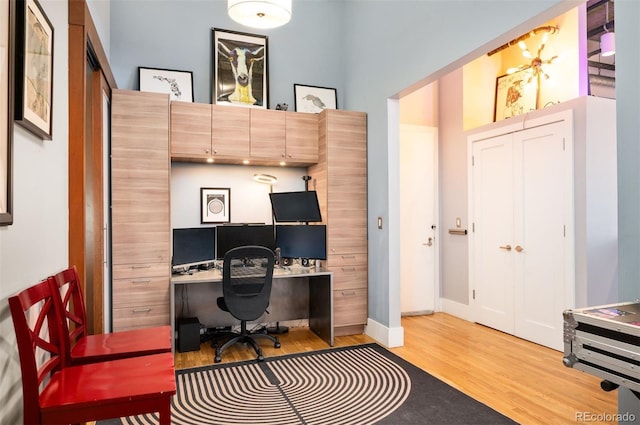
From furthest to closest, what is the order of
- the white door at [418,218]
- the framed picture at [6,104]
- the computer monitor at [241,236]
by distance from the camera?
1. the white door at [418,218]
2. the computer monitor at [241,236]
3. the framed picture at [6,104]

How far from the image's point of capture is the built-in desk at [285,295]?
399 cm

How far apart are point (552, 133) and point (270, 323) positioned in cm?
362

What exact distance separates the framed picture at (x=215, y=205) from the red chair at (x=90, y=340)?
2.14 metres

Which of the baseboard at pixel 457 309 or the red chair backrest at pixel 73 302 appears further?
the baseboard at pixel 457 309

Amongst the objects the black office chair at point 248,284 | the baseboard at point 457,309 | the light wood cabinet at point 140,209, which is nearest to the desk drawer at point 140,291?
the light wood cabinet at point 140,209

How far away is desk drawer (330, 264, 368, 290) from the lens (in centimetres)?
426

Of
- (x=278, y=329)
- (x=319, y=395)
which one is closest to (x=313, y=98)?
(x=278, y=329)

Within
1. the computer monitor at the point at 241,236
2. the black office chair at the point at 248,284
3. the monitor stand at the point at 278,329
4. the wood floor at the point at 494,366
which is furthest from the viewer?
the monitor stand at the point at 278,329

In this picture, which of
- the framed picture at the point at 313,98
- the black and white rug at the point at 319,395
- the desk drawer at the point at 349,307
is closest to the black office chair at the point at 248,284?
the black and white rug at the point at 319,395

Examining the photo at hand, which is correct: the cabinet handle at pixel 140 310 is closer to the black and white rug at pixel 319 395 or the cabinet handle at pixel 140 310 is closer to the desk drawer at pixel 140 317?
the desk drawer at pixel 140 317

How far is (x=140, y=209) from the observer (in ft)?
12.1

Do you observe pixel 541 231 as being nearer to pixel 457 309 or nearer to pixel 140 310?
pixel 457 309

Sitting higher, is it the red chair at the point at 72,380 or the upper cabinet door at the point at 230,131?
the upper cabinet door at the point at 230,131

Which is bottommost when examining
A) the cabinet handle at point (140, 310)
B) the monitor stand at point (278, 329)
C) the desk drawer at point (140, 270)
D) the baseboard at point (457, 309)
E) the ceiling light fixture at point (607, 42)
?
the monitor stand at point (278, 329)
